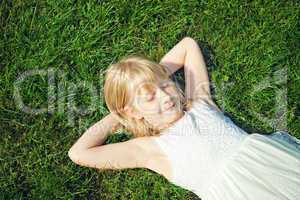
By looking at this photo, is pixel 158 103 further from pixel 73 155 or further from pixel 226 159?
pixel 73 155

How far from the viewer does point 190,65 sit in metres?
3.84

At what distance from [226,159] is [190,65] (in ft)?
2.57

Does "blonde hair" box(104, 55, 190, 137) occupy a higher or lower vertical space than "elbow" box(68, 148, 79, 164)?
higher

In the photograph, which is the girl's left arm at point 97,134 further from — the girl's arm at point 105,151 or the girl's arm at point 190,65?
the girl's arm at point 190,65

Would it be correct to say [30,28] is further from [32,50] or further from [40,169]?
[40,169]

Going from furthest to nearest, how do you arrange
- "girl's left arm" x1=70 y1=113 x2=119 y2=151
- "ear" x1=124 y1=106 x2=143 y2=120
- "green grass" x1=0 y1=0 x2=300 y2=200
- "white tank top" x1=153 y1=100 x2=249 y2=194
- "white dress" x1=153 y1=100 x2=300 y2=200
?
"green grass" x1=0 y1=0 x2=300 y2=200
"girl's left arm" x1=70 y1=113 x2=119 y2=151
"ear" x1=124 y1=106 x2=143 y2=120
"white tank top" x1=153 y1=100 x2=249 y2=194
"white dress" x1=153 y1=100 x2=300 y2=200

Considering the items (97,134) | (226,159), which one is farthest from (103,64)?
(226,159)

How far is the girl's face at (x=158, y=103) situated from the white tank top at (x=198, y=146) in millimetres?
67

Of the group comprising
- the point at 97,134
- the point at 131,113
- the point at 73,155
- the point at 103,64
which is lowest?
the point at 73,155

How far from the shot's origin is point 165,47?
4.13 metres

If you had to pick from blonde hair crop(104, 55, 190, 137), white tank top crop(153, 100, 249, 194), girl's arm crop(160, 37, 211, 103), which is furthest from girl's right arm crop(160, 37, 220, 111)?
white tank top crop(153, 100, 249, 194)

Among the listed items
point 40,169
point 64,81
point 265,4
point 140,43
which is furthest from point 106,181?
point 265,4

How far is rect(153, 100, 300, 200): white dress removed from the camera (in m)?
3.28

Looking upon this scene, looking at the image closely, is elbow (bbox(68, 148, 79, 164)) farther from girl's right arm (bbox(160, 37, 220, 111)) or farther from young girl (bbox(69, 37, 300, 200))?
girl's right arm (bbox(160, 37, 220, 111))
